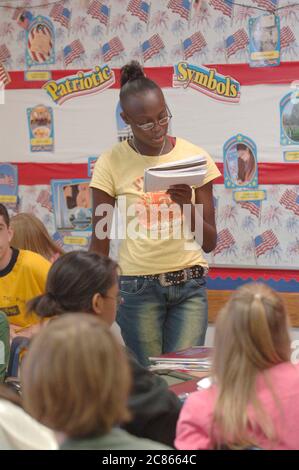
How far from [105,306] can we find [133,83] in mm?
1065

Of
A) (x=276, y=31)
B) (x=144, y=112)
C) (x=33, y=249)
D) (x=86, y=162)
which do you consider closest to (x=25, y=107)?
(x=86, y=162)

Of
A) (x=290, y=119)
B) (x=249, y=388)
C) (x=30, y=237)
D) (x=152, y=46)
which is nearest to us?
(x=249, y=388)

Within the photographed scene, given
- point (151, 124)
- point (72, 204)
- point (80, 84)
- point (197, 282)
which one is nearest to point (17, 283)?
point (197, 282)

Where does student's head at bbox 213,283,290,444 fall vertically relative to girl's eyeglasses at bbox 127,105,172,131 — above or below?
below

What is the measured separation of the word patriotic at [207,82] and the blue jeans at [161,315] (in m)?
1.48

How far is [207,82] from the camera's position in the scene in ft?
13.7

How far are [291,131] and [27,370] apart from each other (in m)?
2.79

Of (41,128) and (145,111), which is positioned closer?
(145,111)

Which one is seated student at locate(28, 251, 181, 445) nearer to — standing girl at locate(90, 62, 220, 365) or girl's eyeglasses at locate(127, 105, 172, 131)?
standing girl at locate(90, 62, 220, 365)

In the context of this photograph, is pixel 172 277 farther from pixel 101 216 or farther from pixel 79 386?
pixel 79 386

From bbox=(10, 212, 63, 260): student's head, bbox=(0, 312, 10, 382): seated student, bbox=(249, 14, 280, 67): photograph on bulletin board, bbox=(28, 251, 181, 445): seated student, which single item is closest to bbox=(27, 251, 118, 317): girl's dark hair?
bbox=(28, 251, 181, 445): seated student

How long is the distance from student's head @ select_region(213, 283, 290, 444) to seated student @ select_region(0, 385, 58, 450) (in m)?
0.42

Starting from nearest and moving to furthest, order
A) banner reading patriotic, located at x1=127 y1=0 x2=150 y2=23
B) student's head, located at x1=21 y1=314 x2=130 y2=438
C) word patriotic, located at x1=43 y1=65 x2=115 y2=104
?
student's head, located at x1=21 y1=314 x2=130 y2=438, banner reading patriotic, located at x1=127 y1=0 x2=150 y2=23, word patriotic, located at x1=43 y1=65 x2=115 y2=104

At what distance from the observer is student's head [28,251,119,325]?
2232 mm
